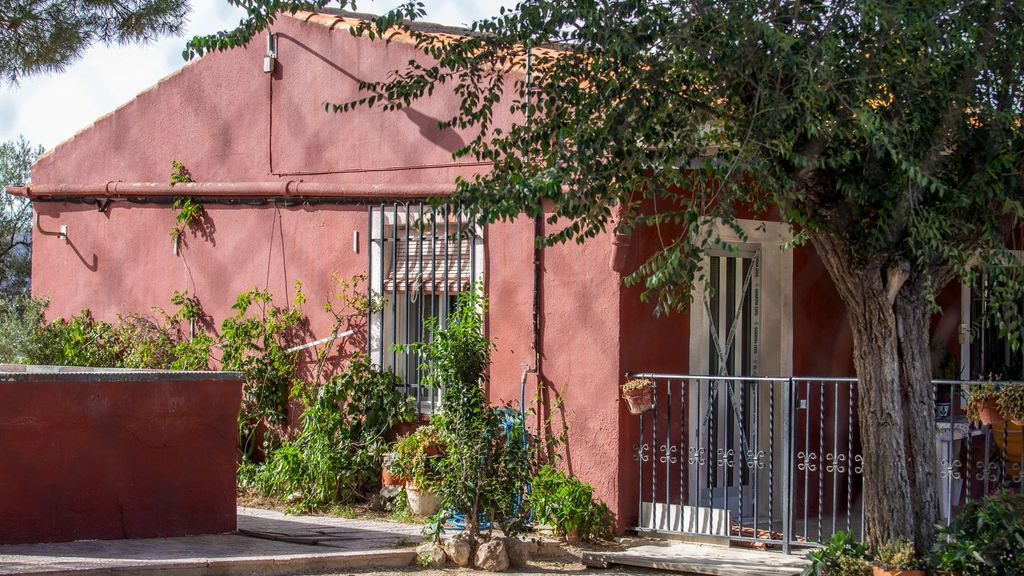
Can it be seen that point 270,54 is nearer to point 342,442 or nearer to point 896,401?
point 342,442

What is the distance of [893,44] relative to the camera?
267 inches

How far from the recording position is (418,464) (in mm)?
9461

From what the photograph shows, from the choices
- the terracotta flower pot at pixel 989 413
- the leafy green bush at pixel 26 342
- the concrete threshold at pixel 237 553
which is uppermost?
the leafy green bush at pixel 26 342

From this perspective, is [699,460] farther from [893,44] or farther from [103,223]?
[103,223]

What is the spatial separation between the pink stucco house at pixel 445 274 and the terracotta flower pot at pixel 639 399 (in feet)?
0.55

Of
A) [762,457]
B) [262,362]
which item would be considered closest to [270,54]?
[262,362]

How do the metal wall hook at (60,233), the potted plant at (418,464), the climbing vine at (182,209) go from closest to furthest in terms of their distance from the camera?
the potted plant at (418,464), the climbing vine at (182,209), the metal wall hook at (60,233)

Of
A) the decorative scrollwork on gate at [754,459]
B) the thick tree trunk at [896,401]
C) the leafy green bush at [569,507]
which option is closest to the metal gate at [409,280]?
the leafy green bush at [569,507]

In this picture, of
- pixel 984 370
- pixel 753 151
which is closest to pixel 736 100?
pixel 753 151

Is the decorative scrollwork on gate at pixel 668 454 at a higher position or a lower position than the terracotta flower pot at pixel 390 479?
higher

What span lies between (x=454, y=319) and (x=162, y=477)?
2.37 meters

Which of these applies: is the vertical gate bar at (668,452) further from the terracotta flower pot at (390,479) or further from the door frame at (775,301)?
the terracotta flower pot at (390,479)

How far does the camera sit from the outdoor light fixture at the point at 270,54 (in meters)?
11.9

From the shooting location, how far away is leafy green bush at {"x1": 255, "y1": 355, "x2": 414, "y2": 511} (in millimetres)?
10445
